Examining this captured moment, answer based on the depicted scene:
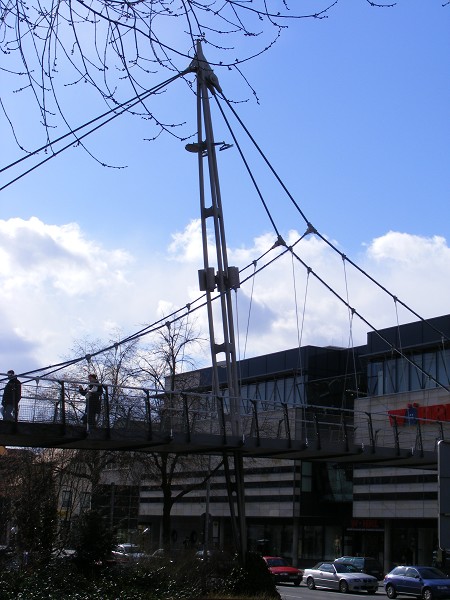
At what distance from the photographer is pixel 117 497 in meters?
59.4

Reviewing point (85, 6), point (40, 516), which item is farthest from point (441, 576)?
point (85, 6)

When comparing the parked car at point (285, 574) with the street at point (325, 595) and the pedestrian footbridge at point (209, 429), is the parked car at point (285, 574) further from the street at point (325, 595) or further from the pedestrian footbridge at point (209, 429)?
the pedestrian footbridge at point (209, 429)

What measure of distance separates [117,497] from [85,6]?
53.3 metres

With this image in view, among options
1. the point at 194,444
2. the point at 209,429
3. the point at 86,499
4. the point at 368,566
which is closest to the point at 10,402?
the point at 194,444

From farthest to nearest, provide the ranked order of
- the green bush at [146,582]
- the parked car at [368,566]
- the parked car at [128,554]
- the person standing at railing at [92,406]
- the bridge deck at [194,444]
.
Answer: the parked car at [368,566] → the parked car at [128,554] → the person standing at railing at [92,406] → the bridge deck at [194,444] → the green bush at [146,582]

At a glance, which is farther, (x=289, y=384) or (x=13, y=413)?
(x=289, y=384)

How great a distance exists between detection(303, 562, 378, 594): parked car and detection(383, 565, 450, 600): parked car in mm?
2943

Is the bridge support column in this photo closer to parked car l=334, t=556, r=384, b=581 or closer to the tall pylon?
parked car l=334, t=556, r=384, b=581

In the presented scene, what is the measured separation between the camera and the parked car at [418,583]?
3412cm

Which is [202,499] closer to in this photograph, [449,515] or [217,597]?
[217,597]

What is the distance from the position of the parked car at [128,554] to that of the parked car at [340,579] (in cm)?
1674

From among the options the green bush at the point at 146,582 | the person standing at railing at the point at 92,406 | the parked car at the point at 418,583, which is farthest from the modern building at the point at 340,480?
the person standing at railing at the point at 92,406

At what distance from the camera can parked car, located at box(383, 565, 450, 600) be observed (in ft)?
112

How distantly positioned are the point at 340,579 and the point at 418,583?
5.84m
